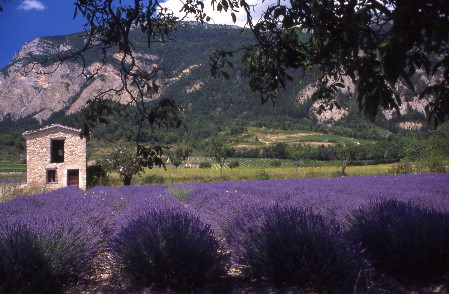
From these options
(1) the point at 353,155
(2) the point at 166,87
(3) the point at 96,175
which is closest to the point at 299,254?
(3) the point at 96,175

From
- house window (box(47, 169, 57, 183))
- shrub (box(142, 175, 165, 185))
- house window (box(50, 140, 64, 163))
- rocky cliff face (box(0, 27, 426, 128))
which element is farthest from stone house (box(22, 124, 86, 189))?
rocky cliff face (box(0, 27, 426, 128))

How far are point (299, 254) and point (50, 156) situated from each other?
2234 cm

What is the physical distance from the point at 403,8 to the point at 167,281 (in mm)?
2650

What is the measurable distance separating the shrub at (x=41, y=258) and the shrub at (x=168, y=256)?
39 centimetres

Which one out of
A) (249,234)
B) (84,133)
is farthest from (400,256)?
(84,133)

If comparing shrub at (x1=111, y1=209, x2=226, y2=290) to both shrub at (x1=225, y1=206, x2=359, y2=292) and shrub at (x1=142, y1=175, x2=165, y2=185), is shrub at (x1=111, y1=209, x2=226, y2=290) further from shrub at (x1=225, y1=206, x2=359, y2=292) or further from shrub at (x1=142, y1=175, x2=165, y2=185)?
shrub at (x1=142, y1=175, x2=165, y2=185)

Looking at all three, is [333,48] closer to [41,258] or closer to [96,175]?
[41,258]

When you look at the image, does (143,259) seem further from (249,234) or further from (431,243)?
(431,243)

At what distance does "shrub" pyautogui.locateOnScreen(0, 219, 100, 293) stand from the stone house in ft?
64.4

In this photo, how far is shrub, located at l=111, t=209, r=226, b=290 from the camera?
118 inches

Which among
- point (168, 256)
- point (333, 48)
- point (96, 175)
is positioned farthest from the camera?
point (96, 175)

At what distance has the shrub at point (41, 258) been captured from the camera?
109 inches

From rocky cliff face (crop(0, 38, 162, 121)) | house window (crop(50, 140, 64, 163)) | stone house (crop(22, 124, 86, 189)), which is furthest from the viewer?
rocky cliff face (crop(0, 38, 162, 121))

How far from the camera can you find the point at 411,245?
331 cm
